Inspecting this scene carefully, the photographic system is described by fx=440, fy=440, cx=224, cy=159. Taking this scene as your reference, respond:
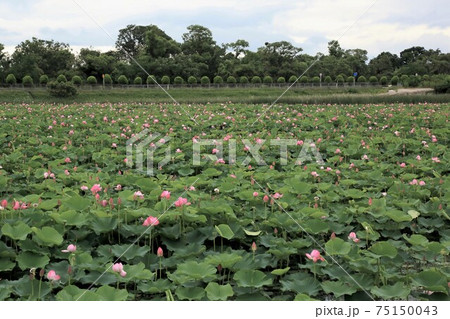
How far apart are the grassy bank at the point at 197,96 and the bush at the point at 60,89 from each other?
0.42 meters

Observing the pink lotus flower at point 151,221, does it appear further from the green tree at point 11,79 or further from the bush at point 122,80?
the bush at point 122,80

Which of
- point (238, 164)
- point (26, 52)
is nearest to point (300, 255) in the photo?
point (238, 164)

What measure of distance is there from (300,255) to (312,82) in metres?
40.8

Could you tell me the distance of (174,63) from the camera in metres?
37.9

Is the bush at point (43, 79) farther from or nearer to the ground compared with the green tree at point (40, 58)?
nearer to the ground

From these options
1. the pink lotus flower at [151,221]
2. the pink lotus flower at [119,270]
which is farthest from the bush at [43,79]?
the pink lotus flower at [119,270]

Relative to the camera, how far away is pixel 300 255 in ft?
8.13

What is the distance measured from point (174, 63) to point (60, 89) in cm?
1250

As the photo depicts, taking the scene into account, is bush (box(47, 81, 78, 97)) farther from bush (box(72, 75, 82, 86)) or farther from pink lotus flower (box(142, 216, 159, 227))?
pink lotus flower (box(142, 216, 159, 227))

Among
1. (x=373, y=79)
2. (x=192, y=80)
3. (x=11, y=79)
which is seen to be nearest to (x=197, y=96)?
(x=192, y=80)

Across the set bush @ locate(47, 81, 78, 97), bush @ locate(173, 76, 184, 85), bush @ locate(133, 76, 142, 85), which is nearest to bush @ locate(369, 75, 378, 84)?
bush @ locate(173, 76, 184, 85)

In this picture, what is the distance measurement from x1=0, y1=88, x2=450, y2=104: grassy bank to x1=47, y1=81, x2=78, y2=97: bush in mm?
419

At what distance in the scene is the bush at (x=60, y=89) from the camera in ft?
90.0

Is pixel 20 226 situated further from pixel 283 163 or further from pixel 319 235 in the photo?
pixel 283 163
